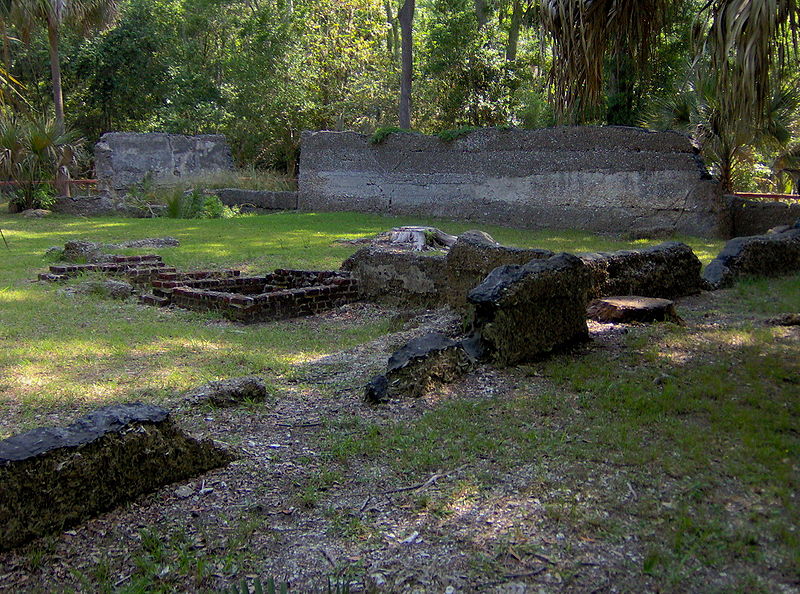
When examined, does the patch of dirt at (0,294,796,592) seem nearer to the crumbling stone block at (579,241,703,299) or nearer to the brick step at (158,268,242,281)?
the crumbling stone block at (579,241,703,299)

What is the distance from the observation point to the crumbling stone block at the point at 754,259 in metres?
9.48

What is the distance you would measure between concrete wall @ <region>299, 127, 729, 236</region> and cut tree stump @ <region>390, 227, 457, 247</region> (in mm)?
4401

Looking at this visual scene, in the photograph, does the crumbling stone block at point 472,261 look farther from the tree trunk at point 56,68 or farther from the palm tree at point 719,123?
the tree trunk at point 56,68

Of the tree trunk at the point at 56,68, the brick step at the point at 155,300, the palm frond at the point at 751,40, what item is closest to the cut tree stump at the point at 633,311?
the palm frond at the point at 751,40

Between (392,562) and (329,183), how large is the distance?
19.2 meters

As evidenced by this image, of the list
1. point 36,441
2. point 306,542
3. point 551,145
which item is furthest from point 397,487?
point 551,145

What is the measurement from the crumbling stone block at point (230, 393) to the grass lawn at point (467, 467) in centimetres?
12

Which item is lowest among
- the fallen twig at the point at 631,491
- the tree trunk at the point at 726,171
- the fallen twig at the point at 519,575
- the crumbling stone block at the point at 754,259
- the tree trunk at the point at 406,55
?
the fallen twig at the point at 519,575

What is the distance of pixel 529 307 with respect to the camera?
5848mm

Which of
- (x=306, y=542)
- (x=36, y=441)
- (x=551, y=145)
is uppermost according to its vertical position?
(x=551, y=145)

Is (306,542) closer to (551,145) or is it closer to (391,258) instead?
(391,258)

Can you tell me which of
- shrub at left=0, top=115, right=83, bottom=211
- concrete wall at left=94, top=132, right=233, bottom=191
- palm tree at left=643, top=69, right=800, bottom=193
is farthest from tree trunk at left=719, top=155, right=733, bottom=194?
shrub at left=0, top=115, right=83, bottom=211

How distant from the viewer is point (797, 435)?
14.4ft

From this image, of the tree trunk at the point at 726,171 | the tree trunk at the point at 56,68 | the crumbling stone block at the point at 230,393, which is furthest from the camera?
the tree trunk at the point at 56,68
